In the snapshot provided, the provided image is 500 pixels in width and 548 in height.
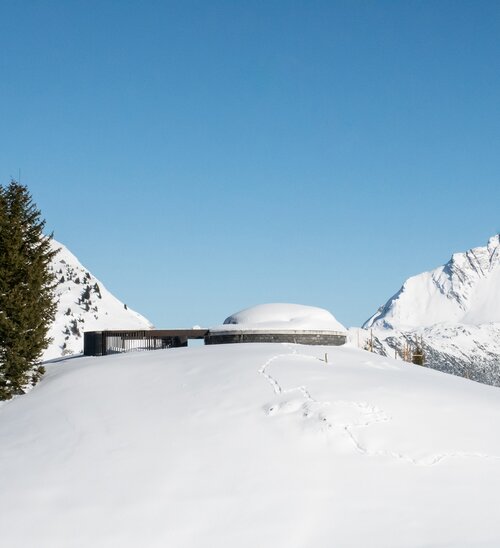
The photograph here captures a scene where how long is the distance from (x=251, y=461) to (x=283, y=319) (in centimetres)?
2241

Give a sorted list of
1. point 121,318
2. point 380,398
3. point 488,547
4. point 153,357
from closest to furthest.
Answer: point 488,547
point 380,398
point 153,357
point 121,318

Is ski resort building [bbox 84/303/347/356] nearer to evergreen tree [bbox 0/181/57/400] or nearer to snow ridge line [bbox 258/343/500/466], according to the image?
evergreen tree [bbox 0/181/57/400]

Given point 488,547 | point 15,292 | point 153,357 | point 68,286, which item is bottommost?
point 488,547

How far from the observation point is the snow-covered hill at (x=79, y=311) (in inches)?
5482

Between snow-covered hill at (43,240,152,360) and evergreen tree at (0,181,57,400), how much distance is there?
101328mm

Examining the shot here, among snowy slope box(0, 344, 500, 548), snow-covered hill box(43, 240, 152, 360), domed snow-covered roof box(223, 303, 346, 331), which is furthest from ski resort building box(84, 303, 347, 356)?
snow-covered hill box(43, 240, 152, 360)

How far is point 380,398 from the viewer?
76.4 feet

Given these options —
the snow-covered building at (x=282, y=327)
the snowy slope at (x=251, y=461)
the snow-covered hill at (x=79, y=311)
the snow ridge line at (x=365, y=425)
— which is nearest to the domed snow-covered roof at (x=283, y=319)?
the snow-covered building at (x=282, y=327)

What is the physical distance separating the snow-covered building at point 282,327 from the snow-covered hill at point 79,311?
302 ft

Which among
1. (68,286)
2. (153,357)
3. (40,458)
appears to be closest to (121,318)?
(68,286)

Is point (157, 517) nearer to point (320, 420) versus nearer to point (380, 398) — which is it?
point (320, 420)

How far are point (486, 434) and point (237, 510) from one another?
801 cm

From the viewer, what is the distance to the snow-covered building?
130 feet

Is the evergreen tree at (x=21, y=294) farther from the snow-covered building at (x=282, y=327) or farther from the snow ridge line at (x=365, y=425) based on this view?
the snow-covered building at (x=282, y=327)
